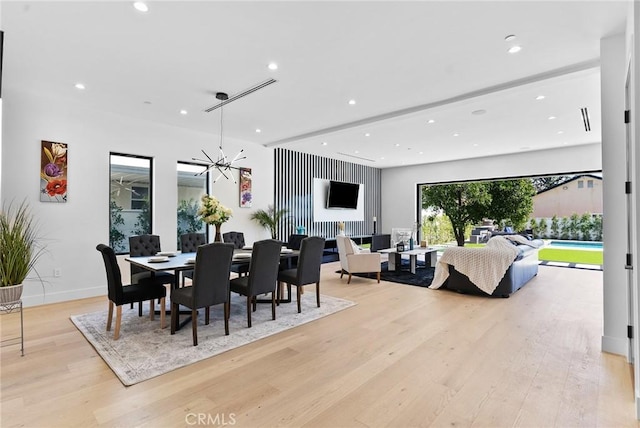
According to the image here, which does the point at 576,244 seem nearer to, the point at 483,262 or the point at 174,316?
the point at 483,262

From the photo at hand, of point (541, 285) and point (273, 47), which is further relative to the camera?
point (541, 285)

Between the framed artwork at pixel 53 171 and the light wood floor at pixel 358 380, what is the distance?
175 centimetres

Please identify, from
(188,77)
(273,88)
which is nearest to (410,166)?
(273,88)

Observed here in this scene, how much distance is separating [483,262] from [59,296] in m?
6.45

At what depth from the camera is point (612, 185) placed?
2.87 m

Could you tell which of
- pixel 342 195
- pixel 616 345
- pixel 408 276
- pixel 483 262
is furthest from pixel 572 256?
pixel 616 345

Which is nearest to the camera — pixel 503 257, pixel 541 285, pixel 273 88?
pixel 273 88

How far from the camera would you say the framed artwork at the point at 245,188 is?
6973 mm

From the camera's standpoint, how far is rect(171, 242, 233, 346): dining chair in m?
3.06

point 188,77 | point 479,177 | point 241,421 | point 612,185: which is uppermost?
point 188,77

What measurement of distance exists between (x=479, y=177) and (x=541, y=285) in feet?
13.6

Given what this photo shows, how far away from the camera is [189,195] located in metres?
6.30

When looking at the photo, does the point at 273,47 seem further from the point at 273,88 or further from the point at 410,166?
the point at 410,166

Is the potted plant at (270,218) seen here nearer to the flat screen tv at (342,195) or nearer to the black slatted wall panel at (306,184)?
the black slatted wall panel at (306,184)
